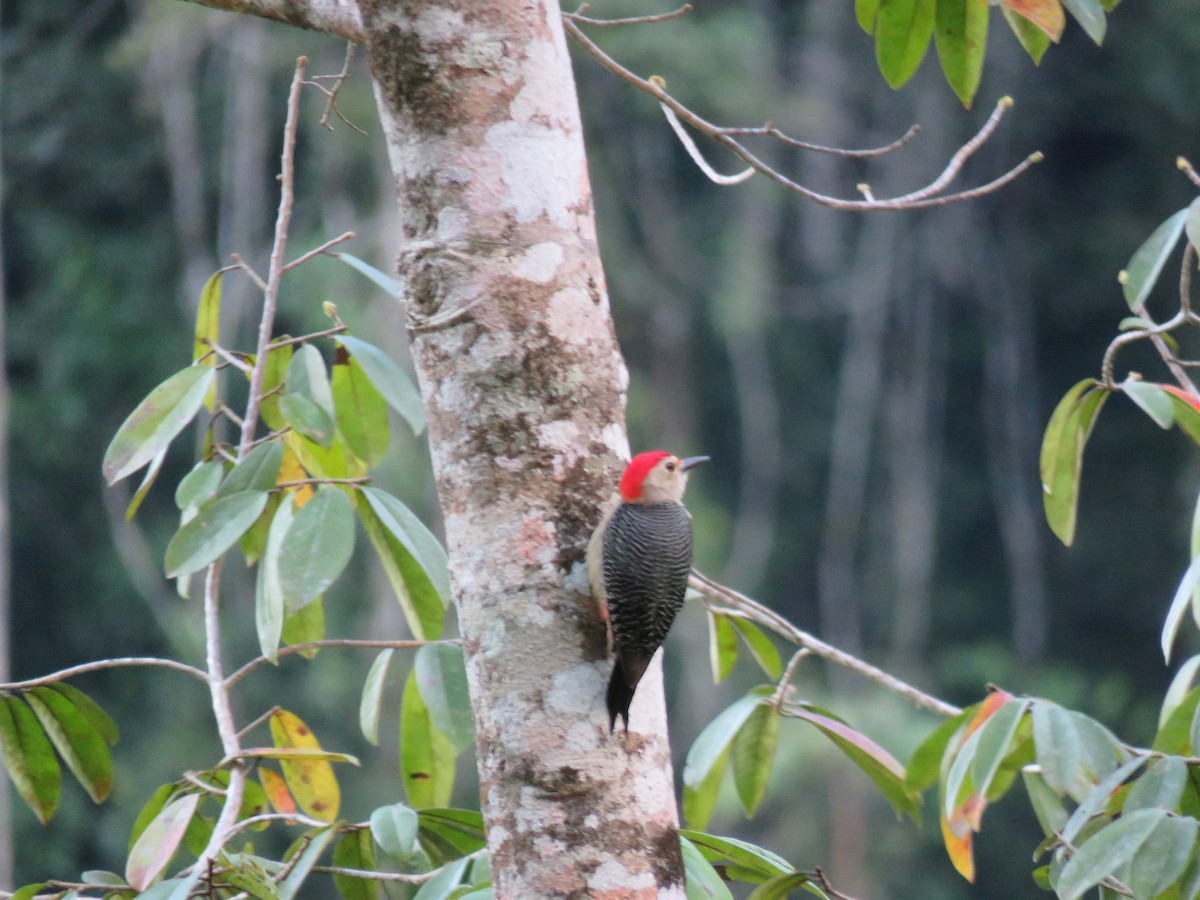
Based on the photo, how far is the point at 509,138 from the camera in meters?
1.65

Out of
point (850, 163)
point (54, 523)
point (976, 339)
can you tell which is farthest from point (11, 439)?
point (976, 339)

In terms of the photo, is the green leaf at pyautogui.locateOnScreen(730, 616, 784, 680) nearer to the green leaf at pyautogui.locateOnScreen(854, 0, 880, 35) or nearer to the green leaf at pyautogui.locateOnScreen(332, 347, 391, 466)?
the green leaf at pyautogui.locateOnScreen(332, 347, 391, 466)

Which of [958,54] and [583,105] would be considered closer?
[958,54]

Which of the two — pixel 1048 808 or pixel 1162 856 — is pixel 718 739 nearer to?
pixel 1048 808

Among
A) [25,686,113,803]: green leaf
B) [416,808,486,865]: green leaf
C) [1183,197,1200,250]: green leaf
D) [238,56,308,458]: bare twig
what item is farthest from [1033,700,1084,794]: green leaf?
[25,686,113,803]: green leaf

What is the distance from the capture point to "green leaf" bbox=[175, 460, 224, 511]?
1.98m

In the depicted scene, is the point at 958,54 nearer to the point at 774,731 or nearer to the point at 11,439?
the point at 774,731

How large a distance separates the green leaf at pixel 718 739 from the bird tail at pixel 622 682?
1.48ft

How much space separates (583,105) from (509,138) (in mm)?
10496

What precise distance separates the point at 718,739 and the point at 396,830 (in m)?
0.50

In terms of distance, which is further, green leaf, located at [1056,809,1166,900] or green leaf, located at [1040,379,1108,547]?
green leaf, located at [1040,379,1108,547]

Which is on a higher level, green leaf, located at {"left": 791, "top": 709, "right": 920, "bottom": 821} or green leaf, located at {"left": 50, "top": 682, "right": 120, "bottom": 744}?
green leaf, located at {"left": 50, "top": 682, "right": 120, "bottom": 744}

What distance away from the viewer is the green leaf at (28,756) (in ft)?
6.33

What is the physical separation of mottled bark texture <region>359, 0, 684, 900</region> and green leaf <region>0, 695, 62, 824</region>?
0.71 metres
